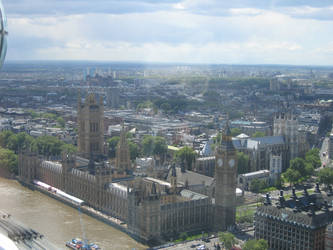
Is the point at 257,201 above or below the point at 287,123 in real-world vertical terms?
below

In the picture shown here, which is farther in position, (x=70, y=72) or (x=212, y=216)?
(x=70, y=72)

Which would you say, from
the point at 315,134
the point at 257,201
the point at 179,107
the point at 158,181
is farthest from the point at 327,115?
the point at 158,181

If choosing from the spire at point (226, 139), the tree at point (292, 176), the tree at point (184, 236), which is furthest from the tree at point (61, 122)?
the tree at point (184, 236)

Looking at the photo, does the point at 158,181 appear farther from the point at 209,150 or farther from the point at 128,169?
the point at 209,150

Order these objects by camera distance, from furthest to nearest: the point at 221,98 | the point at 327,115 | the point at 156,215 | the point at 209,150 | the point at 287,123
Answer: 1. the point at 221,98
2. the point at 327,115
3. the point at 287,123
4. the point at 209,150
5. the point at 156,215

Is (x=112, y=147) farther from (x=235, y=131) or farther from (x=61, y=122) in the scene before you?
(x=61, y=122)

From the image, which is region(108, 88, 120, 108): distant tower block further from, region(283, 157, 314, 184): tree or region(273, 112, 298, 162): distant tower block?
region(283, 157, 314, 184): tree

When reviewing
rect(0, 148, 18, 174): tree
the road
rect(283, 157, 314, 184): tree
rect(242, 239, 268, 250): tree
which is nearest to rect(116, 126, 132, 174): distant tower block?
rect(0, 148, 18, 174): tree
